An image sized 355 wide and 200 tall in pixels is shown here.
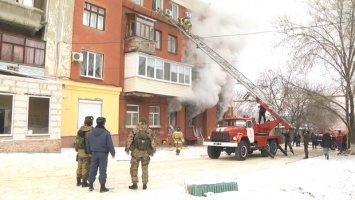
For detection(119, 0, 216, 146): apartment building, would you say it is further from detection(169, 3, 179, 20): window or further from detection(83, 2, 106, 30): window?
detection(83, 2, 106, 30): window

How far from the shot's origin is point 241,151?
53.7ft

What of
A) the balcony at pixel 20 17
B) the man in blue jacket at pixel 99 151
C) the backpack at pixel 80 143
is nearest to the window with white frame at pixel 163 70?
the balcony at pixel 20 17

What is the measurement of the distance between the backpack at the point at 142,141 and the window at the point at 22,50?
12.6 m

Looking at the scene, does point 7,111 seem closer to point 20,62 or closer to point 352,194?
point 20,62

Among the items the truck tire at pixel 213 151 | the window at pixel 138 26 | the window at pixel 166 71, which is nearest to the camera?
the truck tire at pixel 213 151

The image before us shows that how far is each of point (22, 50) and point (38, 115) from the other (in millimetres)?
4188

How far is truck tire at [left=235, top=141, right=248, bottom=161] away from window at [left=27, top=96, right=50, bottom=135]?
9570 mm

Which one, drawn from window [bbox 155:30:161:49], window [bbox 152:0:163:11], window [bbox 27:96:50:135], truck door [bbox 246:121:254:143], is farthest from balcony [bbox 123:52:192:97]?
truck door [bbox 246:121:254:143]

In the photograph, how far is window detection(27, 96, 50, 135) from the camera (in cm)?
1608

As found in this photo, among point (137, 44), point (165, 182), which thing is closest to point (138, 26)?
point (137, 44)

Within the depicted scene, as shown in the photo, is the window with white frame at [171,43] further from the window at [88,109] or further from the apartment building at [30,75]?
the apartment building at [30,75]

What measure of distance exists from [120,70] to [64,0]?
5819 millimetres

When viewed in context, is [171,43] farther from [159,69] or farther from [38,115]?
[38,115]

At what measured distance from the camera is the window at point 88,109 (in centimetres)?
2009
